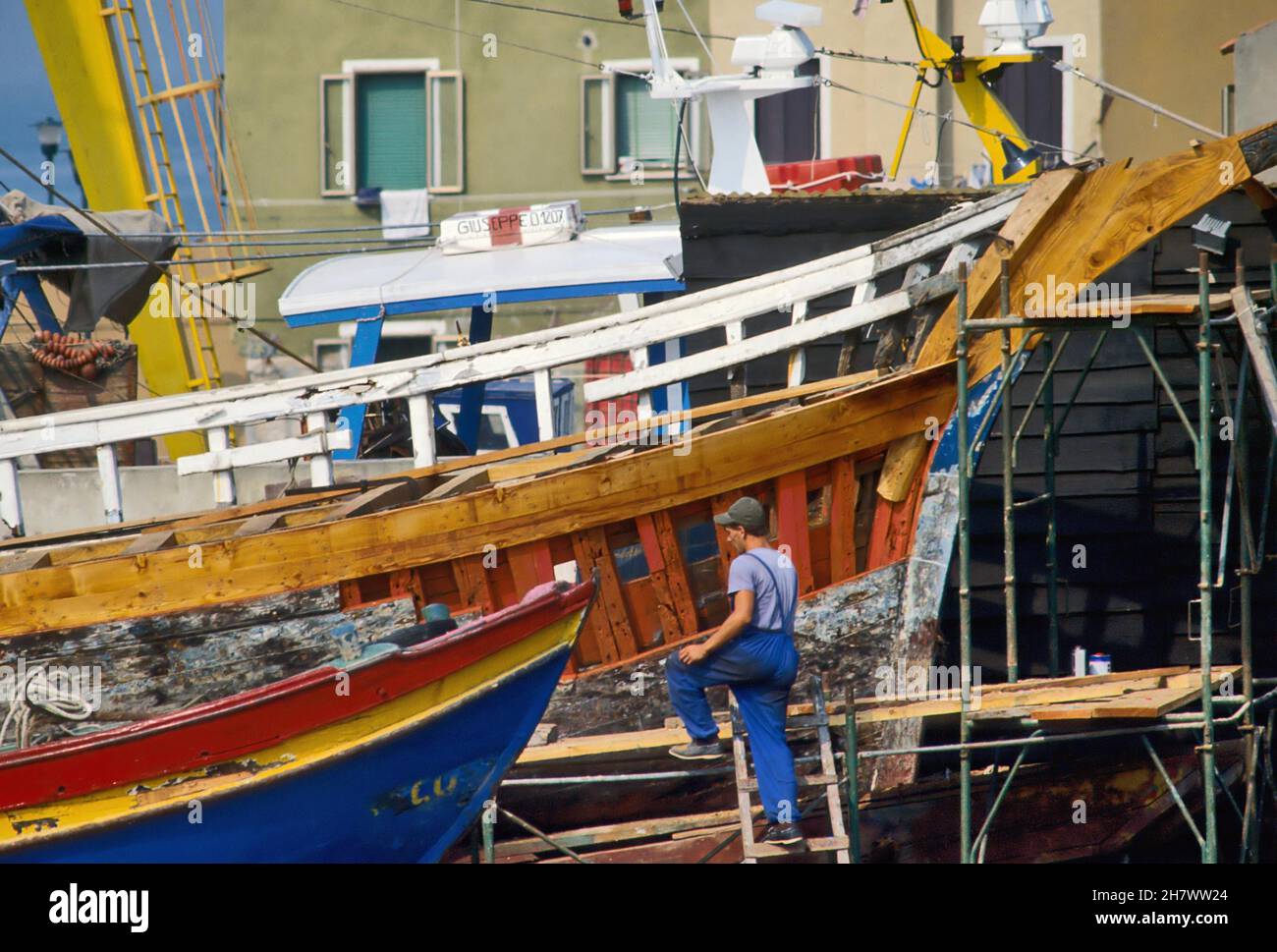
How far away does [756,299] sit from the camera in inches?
346

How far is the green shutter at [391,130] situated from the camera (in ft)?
68.9

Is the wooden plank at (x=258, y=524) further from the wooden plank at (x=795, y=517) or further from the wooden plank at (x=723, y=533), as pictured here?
the wooden plank at (x=795, y=517)

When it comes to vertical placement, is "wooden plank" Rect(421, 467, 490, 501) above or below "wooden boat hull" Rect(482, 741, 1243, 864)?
above

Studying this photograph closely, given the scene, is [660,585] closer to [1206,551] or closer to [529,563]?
[529,563]

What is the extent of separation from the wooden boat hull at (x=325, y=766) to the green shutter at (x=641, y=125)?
1433cm

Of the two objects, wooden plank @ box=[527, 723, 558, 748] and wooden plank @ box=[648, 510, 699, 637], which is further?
wooden plank @ box=[648, 510, 699, 637]

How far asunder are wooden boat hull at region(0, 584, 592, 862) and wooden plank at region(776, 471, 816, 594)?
138 centimetres

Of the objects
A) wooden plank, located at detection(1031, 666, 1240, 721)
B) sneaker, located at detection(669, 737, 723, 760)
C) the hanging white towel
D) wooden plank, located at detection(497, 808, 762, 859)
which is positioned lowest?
wooden plank, located at detection(497, 808, 762, 859)

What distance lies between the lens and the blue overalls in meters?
7.10

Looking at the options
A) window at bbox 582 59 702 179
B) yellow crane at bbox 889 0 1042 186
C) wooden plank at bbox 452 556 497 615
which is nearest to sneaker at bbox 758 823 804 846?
wooden plank at bbox 452 556 497 615

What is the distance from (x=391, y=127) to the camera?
2105 centimetres

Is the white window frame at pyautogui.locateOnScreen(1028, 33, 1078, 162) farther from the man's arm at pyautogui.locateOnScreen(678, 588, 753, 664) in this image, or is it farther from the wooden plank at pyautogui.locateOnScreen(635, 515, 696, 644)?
the man's arm at pyautogui.locateOnScreen(678, 588, 753, 664)
